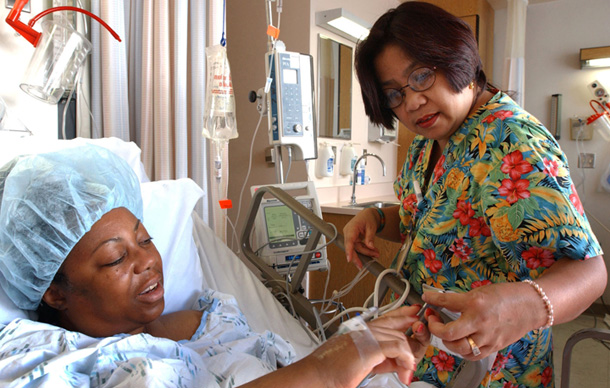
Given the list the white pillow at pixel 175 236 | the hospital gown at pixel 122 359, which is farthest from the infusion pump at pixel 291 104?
the hospital gown at pixel 122 359

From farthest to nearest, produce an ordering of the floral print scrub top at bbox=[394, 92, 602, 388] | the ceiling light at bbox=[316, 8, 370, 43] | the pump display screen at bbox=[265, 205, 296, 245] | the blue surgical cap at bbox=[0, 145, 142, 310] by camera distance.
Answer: the ceiling light at bbox=[316, 8, 370, 43]
the pump display screen at bbox=[265, 205, 296, 245]
the blue surgical cap at bbox=[0, 145, 142, 310]
the floral print scrub top at bbox=[394, 92, 602, 388]

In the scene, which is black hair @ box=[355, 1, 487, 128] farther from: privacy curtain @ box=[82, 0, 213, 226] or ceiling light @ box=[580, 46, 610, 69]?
ceiling light @ box=[580, 46, 610, 69]

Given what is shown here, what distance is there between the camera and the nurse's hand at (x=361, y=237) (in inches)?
48.3

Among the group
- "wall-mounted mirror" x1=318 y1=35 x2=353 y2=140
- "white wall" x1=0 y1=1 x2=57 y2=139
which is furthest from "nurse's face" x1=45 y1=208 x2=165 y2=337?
"wall-mounted mirror" x1=318 y1=35 x2=353 y2=140

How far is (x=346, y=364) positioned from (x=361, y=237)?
0.61 metres

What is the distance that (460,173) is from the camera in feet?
3.29

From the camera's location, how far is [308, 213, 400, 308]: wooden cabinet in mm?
2529

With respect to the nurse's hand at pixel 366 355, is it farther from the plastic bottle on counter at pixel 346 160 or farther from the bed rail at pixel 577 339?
the plastic bottle on counter at pixel 346 160

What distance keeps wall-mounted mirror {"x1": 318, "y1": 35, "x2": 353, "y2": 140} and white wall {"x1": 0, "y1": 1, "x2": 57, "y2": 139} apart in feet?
6.02

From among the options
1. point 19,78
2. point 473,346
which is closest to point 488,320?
point 473,346

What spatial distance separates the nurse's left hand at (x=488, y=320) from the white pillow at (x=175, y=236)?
906 mm

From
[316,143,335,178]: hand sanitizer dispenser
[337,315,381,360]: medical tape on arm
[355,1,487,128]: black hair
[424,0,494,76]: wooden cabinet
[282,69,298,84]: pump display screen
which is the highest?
[424,0,494,76]: wooden cabinet

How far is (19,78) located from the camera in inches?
55.6

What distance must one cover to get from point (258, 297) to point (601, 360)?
276cm
